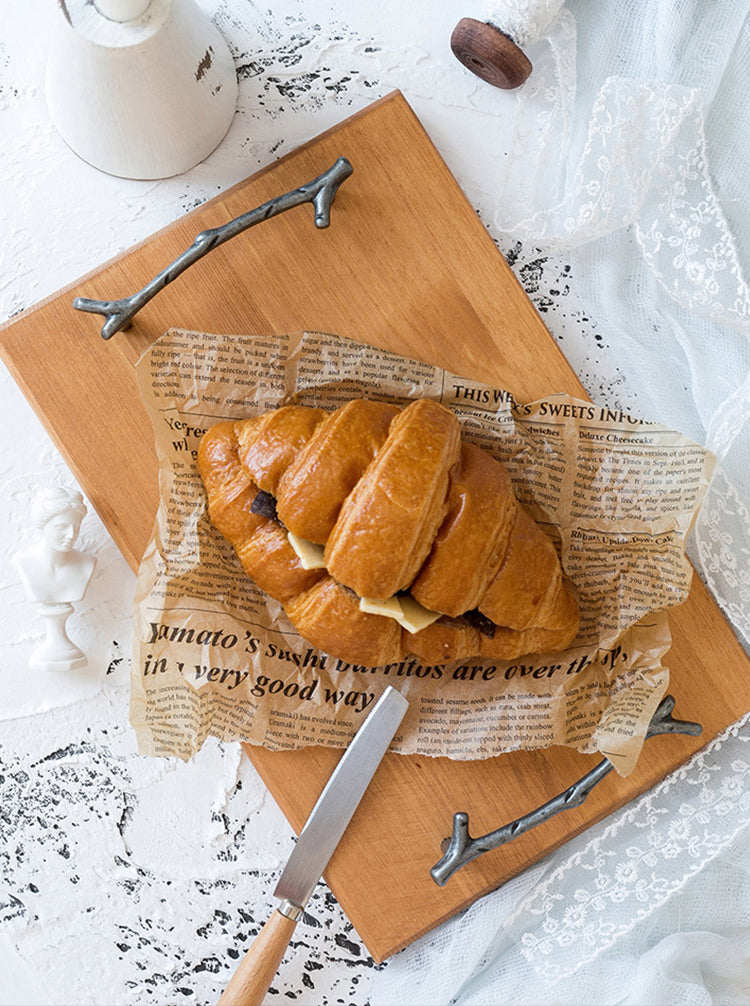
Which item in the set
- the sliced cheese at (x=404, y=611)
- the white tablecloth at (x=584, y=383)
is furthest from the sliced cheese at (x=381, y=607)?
the white tablecloth at (x=584, y=383)

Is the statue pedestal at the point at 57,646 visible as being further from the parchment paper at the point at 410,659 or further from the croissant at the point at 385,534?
the croissant at the point at 385,534

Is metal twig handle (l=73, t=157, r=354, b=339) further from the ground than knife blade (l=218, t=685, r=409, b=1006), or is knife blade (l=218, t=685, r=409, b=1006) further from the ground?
metal twig handle (l=73, t=157, r=354, b=339)

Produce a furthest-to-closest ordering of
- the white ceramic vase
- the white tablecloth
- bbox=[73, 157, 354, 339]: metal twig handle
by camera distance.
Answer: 1. the white tablecloth
2. bbox=[73, 157, 354, 339]: metal twig handle
3. the white ceramic vase

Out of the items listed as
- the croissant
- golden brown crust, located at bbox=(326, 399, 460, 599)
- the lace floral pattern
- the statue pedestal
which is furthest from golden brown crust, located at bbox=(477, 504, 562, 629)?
the statue pedestal

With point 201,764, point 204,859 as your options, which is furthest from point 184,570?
Result: point 204,859

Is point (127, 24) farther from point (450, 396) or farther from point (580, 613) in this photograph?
point (580, 613)

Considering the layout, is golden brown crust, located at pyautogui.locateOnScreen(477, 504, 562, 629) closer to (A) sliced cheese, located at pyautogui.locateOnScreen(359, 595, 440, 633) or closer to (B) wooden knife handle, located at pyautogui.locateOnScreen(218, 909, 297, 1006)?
(A) sliced cheese, located at pyautogui.locateOnScreen(359, 595, 440, 633)
